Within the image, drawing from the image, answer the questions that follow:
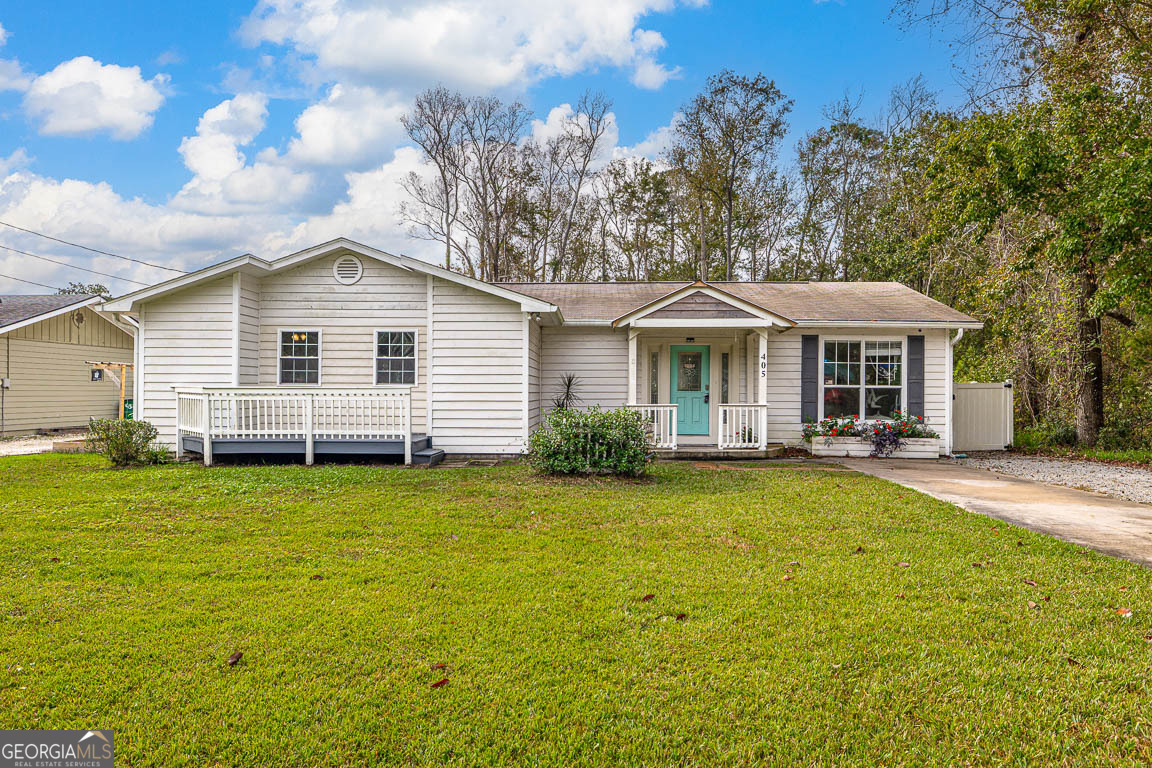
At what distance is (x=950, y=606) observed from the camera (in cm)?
378

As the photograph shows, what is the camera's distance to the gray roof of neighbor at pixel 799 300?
12.2 meters

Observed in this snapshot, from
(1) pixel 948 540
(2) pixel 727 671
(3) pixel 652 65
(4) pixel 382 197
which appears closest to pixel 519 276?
(4) pixel 382 197

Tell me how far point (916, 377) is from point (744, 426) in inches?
146

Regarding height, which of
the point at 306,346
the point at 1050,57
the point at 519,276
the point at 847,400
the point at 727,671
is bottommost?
the point at 727,671

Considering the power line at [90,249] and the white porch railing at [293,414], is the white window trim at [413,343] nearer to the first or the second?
the white porch railing at [293,414]

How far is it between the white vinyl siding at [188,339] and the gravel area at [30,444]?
369cm

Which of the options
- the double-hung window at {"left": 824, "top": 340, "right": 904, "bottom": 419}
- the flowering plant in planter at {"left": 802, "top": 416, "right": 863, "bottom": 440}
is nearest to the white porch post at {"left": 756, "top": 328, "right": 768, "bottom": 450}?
the flowering plant in planter at {"left": 802, "top": 416, "right": 863, "bottom": 440}

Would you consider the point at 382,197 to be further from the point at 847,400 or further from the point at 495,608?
the point at 495,608

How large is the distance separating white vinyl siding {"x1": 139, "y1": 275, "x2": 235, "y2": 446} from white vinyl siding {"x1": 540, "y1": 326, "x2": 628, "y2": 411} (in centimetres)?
571

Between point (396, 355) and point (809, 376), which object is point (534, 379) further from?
point (809, 376)

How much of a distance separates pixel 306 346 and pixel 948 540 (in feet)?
33.6

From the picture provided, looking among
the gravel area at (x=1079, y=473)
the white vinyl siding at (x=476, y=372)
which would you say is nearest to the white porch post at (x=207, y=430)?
the white vinyl siding at (x=476, y=372)

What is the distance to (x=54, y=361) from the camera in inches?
674

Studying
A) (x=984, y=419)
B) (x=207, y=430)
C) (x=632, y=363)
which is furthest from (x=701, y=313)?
(x=207, y=430)
